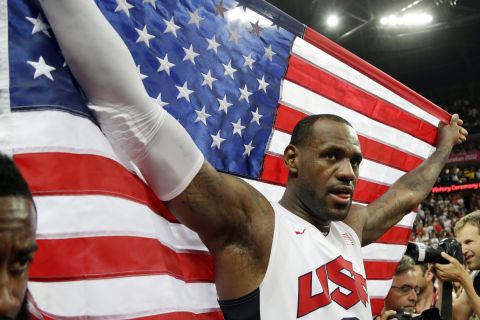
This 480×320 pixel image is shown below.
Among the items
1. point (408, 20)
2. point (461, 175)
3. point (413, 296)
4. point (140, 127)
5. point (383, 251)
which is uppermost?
point (408, 20)

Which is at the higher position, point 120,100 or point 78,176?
point 120,100

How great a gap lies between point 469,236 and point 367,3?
999cm

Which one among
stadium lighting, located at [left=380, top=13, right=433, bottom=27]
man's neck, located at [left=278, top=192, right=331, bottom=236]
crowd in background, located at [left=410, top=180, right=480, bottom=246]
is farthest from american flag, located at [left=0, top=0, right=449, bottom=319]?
stadium lighting, located at [left=380, top=13, right=433, bottom=27]

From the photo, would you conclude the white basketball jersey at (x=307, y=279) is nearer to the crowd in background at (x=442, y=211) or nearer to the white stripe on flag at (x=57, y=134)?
the white stripe on flag at (x=57, y=134)

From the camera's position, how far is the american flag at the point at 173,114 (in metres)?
1.20

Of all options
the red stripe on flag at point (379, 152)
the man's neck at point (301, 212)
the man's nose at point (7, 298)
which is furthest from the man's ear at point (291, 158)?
the man's nose at point (7, 298)

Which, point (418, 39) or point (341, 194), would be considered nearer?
point (341, 194)

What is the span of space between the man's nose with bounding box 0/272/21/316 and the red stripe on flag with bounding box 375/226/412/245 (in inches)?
87.8

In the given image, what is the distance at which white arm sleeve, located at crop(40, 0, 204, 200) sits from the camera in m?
1.20

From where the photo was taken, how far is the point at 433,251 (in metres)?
2.50

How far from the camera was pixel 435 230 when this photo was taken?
41.8 ft

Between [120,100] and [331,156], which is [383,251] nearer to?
[331,156]

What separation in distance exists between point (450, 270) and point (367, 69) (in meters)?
1.17

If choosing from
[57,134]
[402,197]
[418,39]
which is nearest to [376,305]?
[402,197]
